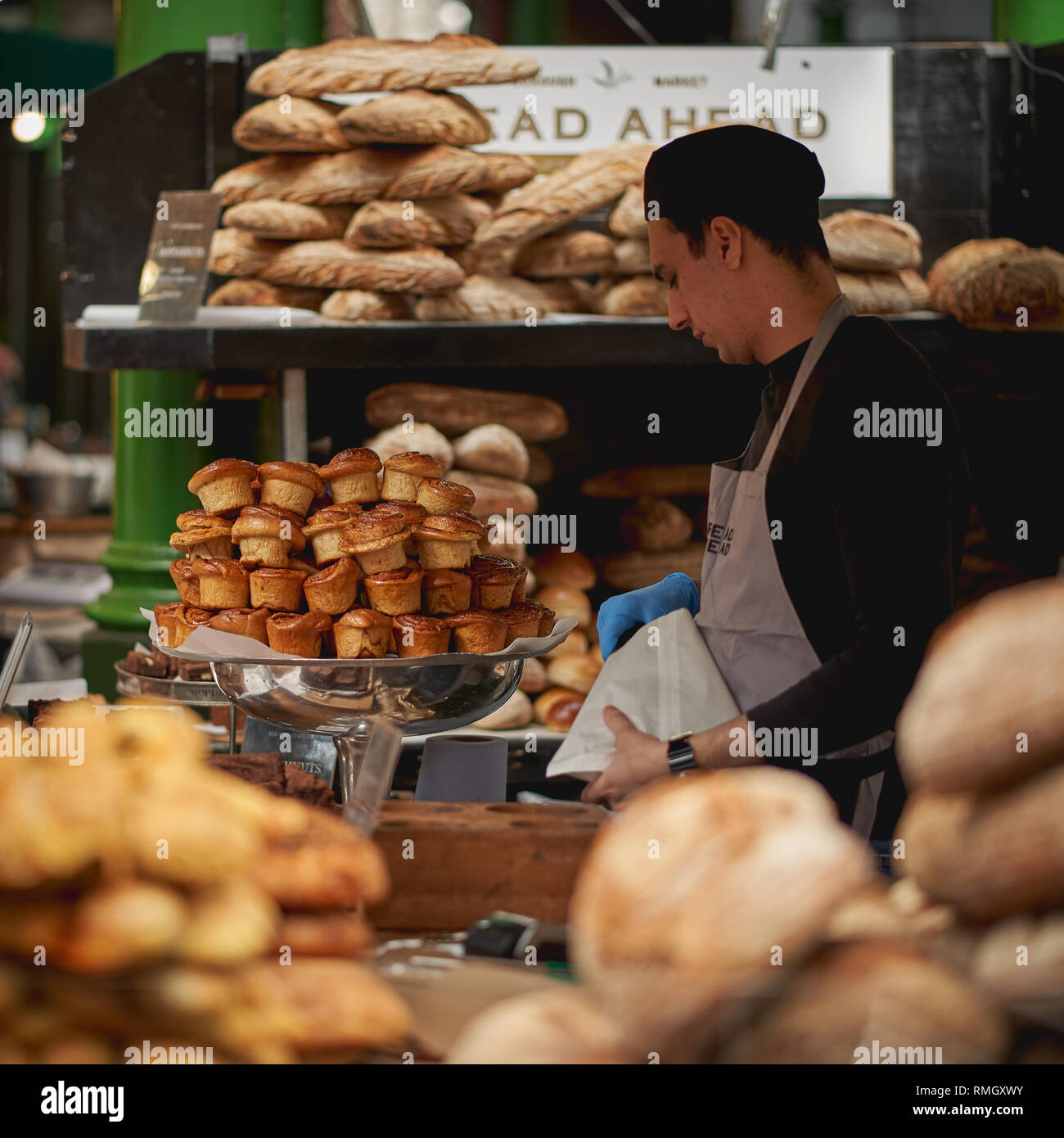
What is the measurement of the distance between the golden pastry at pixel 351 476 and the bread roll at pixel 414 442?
1349 millimetres

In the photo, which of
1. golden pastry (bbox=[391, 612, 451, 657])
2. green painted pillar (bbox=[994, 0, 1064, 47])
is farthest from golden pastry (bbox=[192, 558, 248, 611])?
green painted pillar (bbox=[994, 0, 1064, 47])

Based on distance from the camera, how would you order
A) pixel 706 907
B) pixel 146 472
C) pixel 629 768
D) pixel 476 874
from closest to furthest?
pixel 706 907 → pixel 476 874 → pixel 629 768 → pixel 146 472

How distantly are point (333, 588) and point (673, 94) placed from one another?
7.79 ft

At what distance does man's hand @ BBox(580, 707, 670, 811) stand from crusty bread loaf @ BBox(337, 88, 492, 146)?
2196mm

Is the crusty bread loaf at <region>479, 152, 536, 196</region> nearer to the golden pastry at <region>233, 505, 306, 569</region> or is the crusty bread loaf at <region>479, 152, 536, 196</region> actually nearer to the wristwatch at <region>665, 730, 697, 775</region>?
the golden pastry at <region>233, 505, 306, 569</region>

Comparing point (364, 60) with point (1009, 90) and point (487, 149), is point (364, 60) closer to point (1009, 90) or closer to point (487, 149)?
point (487, 149)

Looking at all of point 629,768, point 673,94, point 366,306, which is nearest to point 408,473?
point 629,768

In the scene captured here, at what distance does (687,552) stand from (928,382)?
2.01 m

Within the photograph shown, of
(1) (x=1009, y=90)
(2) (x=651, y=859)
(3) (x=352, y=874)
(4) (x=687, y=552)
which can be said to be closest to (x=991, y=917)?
(2) (x=651, y=859)

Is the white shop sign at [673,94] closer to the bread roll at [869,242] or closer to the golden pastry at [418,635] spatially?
the bread roll at [869,242]

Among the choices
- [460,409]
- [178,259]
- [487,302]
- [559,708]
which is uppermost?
[178,259]

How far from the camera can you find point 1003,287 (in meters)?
3.25

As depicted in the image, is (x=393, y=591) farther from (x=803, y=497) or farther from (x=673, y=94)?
(x=673, y=94)

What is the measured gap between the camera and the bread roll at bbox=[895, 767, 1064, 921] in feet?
2.54
